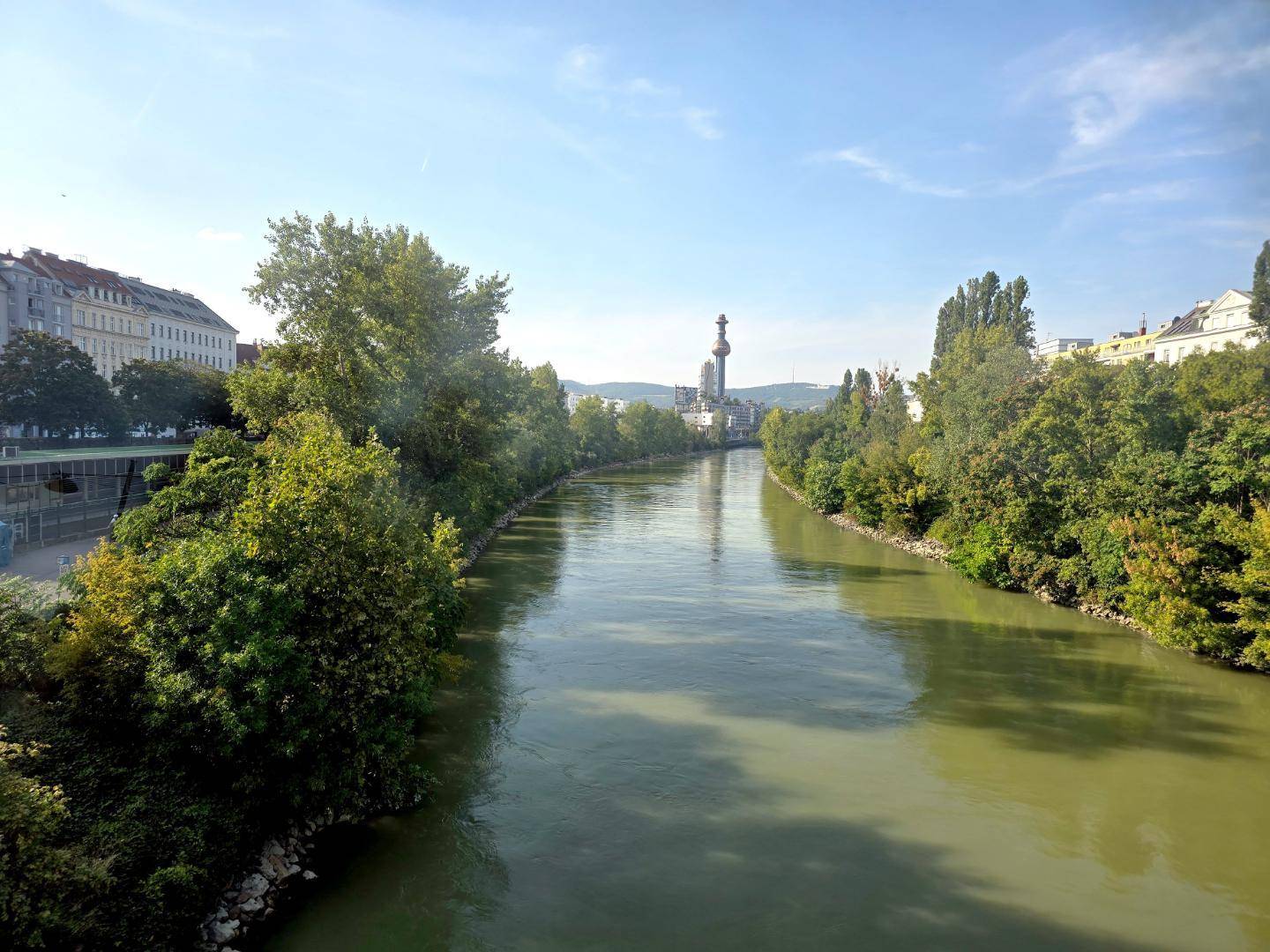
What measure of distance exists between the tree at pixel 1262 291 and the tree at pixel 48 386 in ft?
230

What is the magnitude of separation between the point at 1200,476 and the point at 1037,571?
7.46 m

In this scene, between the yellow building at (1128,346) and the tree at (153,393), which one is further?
the yellow building at (1128,346)

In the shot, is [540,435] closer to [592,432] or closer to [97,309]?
[592,432]

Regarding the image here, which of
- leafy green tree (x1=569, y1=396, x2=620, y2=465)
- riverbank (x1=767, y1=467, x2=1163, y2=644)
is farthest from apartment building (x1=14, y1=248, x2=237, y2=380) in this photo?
riverbank (x1=767, y1=467, x2=1163, y2=644)

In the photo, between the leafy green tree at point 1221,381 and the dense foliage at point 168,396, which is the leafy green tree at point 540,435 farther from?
the leafy green tree at point 1221,381

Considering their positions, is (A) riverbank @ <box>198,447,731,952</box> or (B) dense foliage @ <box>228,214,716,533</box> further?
(B) dense foliage @ <box>228,214,716,533</box>

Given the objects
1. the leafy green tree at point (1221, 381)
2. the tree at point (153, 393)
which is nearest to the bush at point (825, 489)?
the leafy green tree at point (1221, 381)

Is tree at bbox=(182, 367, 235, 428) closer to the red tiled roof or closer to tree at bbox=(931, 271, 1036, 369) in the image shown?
the red tiled roof

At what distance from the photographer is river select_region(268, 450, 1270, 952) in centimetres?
1062

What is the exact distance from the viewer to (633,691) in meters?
18.8

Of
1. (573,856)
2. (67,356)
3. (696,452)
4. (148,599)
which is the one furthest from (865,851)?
(696,452)

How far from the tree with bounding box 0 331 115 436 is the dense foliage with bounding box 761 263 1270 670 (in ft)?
157

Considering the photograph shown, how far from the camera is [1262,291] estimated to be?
144 ft

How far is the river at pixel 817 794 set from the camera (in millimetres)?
10617
